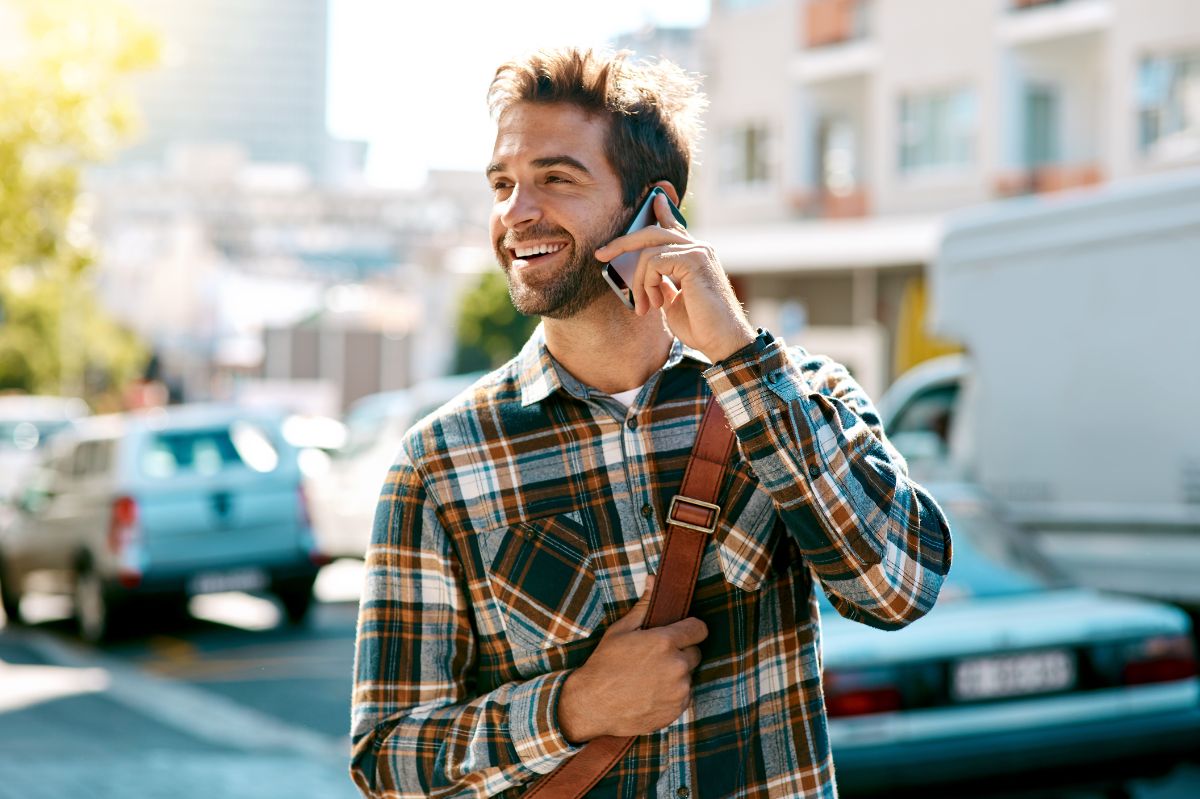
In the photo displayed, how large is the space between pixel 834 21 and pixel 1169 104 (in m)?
7.26

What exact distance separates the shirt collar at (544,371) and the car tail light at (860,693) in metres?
3.16

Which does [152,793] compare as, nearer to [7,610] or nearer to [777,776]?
[777,776]

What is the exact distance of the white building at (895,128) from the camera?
72.6 feet

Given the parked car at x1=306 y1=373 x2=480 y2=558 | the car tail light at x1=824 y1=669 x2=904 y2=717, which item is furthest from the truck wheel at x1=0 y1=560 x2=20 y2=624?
the car tail light at x1=824 y1=669 x2=904 y2=717

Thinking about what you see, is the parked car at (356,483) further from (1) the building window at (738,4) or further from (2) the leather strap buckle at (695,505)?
(1) the building window at (738,4)

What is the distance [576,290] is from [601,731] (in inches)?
24.5

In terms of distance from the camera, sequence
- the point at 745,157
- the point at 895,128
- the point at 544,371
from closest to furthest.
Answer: the point at 544,371, the point at 895,128, the point at 745,157

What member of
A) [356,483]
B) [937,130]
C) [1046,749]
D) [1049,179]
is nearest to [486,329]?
[937,130]

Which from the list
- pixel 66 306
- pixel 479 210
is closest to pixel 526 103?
pixel 66 306

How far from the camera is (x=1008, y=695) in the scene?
222 inches

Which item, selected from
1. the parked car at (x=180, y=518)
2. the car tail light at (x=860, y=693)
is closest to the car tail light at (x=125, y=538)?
the parked car at (x=180, y=518)

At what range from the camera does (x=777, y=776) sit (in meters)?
2.28

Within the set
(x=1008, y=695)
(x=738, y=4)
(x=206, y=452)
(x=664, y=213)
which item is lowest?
(x=1008, y=695)

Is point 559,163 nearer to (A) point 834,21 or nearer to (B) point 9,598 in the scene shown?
(B) point 9,598
